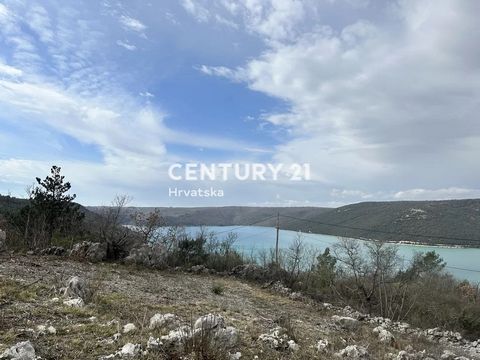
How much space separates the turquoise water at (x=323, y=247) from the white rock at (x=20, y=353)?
34.1 metres

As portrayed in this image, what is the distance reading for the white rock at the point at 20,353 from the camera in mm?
4336

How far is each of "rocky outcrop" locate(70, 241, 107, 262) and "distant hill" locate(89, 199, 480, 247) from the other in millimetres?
34153

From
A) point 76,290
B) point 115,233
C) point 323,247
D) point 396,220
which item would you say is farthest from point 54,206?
point 396,220

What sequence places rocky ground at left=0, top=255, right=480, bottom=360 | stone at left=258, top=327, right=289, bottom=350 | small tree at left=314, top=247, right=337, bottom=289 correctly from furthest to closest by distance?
1. small tree at left=314, top=247, right=337, bottom=289
2. stone at left=258, top=327, right=289, bottom=350
3. rocky ground at left=0, top=255, right=480, bottom=360

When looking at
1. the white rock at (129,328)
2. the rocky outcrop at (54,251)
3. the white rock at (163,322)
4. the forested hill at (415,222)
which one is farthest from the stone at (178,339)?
the forested hill at (415,222)

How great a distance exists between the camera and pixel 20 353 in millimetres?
4414

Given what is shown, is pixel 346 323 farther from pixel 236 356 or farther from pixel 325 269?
pixel 325 269

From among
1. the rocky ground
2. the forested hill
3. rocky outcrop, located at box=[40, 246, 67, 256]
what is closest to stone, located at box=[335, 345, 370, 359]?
the rocky ground

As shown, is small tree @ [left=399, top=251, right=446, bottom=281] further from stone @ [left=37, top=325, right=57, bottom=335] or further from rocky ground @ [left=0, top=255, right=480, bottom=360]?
stone @ [left=37, top=325, right=57, bottom=335]

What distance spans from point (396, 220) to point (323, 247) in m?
32.2

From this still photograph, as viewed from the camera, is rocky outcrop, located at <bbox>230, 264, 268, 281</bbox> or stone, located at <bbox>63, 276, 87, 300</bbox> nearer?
stone, located at <bbox>63, 276, 87, 300</bbox>

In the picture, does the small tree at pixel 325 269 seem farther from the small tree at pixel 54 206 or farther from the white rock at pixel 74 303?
the white rock at pixel 74 303

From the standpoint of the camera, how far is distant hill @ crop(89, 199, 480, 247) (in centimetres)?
6262

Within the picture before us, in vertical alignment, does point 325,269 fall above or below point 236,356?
below
